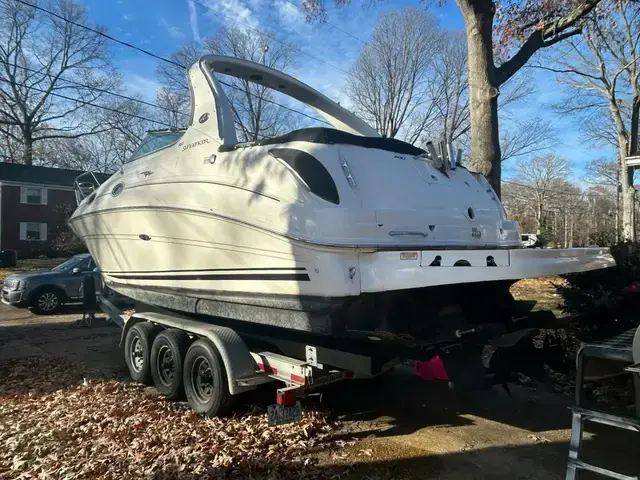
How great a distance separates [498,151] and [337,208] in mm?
6711

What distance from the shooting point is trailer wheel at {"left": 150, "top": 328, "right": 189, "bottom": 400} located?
550 cm

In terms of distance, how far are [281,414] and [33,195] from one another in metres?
36.3

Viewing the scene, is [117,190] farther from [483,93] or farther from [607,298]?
[483,93]

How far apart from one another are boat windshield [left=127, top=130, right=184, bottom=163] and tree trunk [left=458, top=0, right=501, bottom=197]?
18.8 ft

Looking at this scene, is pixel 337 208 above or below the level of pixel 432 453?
above

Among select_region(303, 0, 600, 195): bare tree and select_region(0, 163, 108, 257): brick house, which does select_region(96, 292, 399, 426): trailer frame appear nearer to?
select_region(303, 0, 600, 195): bare tree

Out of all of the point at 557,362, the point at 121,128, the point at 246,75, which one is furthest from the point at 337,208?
the point at 121,128

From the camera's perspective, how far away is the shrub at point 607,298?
537 cm

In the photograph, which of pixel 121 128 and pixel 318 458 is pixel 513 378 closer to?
pixel 318 458

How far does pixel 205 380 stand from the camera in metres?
5.20

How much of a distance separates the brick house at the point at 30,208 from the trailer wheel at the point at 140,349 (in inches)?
1196

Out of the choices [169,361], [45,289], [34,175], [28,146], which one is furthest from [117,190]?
[28,146]

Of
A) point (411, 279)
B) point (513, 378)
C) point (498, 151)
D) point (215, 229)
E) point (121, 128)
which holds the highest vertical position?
point (121, 128)

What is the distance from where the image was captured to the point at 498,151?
9.60 meters
